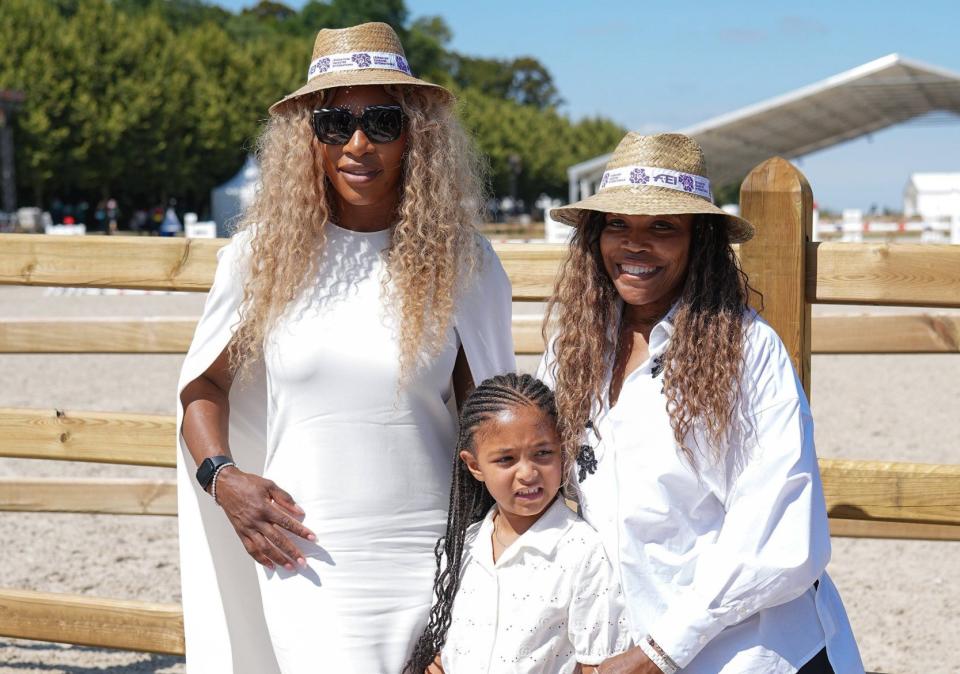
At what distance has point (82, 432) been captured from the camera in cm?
Result: 368

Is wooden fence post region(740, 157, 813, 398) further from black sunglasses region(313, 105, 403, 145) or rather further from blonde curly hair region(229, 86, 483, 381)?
black sunglasses region(313, 105, 403, 145)

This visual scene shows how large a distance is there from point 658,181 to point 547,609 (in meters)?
0.88

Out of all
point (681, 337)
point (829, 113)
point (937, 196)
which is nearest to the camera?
point (681, 337)

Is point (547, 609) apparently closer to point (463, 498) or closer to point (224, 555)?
point (463, 498)

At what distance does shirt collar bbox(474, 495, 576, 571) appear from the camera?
227cm

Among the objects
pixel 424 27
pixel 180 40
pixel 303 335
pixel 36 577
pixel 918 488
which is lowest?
pixel 36 577

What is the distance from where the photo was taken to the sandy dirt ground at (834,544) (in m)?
4.78

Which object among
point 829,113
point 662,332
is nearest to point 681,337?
point 662,332

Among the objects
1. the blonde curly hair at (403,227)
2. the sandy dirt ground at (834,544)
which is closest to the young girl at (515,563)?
the blonde curly hair at (403,227)

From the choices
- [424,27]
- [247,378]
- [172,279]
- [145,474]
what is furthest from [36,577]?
[424,27]

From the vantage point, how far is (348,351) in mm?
2426

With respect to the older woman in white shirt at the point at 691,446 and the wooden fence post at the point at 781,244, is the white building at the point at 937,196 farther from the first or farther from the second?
the older woman in white shirt at the point at 691,446

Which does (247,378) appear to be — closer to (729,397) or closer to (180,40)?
(729,397)

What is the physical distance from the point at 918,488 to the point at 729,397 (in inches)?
38.9
